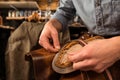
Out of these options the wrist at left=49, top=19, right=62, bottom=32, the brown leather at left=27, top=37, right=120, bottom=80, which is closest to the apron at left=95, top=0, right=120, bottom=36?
the brown leather at left=27, top=37, right=120, bottom=80

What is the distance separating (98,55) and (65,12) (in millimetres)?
342

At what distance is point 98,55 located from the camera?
442 mm

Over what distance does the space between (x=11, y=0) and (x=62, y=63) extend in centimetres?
485

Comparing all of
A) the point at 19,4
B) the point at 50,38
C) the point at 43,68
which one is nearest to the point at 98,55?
the point at 43,68

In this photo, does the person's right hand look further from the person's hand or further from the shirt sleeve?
→ the person's hand

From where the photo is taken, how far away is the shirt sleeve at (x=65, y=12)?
74 centimetres

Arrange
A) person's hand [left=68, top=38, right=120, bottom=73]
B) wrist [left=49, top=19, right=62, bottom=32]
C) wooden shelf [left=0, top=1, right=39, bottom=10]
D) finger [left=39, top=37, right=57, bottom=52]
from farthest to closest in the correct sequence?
1. wooden shelf [left=0, top=1, right=39, bottom=10]
2. wrist [left=49, top=19, right=62, bottom=32]
3. finger [left=39, top=37, right=57, bottom=52]
4. person's hand [left=68, top=38, right=120, bottom=73]

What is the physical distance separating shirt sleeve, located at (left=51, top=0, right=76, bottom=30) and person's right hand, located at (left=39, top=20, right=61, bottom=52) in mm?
39

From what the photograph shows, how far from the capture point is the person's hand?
1.45 feet

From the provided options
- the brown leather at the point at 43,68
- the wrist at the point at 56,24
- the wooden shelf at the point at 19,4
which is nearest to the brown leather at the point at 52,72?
the brown leather at the point at 43,68

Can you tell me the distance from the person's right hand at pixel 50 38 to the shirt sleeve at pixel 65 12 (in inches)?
1.5

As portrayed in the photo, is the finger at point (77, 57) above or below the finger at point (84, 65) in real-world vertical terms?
above

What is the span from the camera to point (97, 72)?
47cm

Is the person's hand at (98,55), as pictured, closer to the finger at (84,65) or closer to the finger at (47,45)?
the finger at (84,65)
